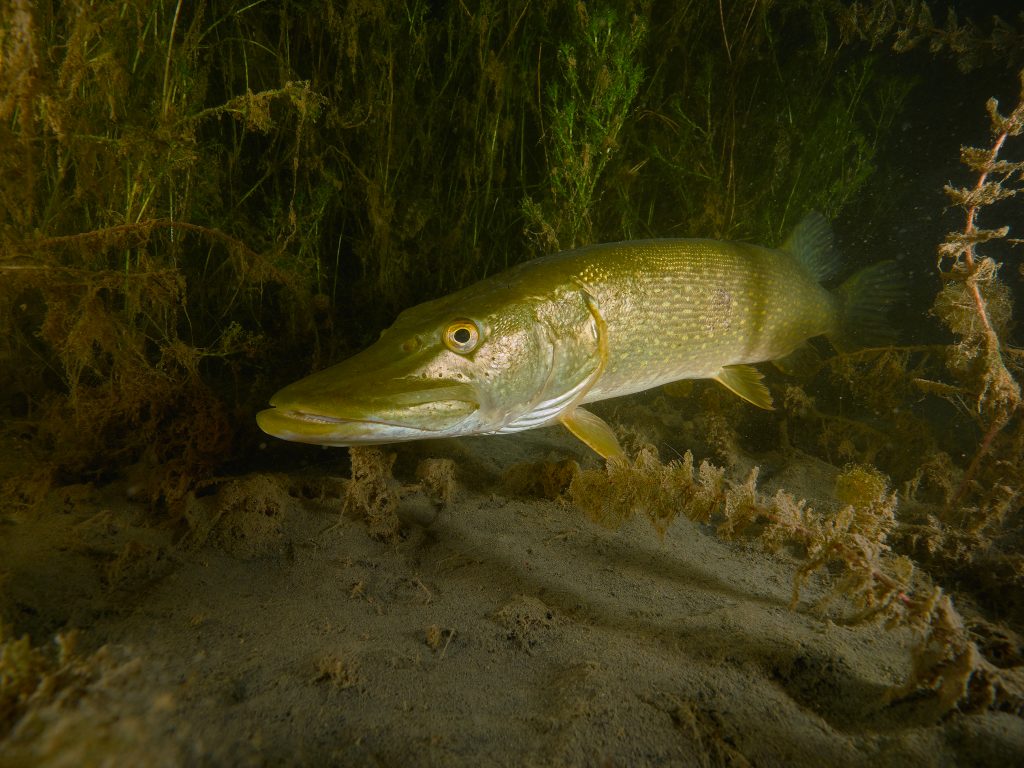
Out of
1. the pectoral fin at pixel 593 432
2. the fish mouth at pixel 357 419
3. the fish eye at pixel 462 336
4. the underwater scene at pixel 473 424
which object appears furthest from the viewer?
the pectoral fin at pixel 593 432

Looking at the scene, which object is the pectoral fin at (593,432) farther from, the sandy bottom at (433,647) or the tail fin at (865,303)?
the tail fin at (865,303)

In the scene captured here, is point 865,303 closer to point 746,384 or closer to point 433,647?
point 746,384

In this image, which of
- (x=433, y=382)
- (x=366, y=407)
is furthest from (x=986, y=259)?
(x=366, y=407)

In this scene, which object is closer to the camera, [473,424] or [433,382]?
[433,382]

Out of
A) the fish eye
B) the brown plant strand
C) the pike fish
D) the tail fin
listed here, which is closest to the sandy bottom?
the pike fish

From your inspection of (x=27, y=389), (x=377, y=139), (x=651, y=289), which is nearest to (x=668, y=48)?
(x=377, y=139)

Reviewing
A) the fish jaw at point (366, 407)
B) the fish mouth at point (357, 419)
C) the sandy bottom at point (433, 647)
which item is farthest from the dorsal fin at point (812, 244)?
the fish mouth at point (357, 419)
